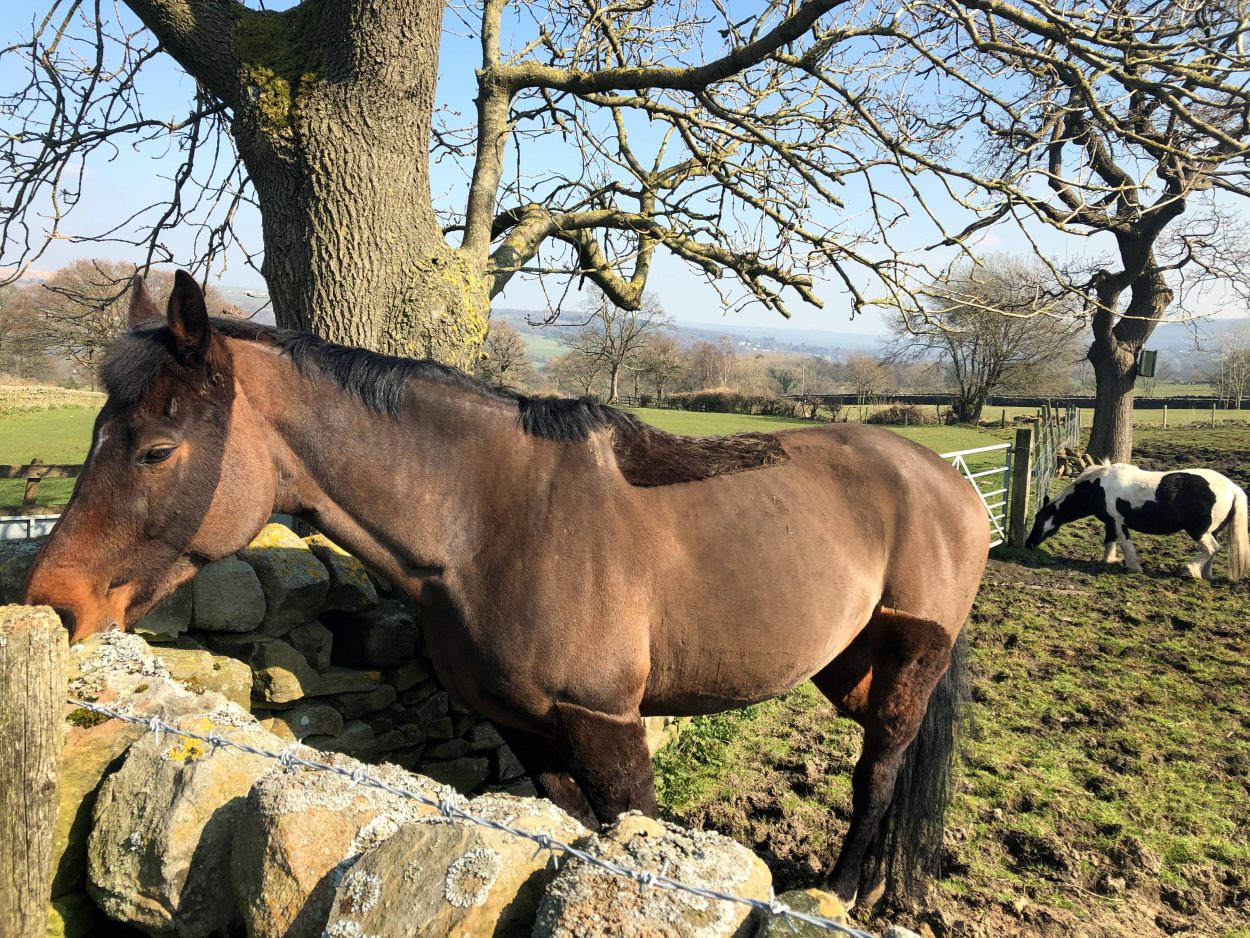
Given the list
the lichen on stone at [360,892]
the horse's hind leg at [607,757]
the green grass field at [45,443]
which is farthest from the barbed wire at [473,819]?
the green grass field at [45,443]

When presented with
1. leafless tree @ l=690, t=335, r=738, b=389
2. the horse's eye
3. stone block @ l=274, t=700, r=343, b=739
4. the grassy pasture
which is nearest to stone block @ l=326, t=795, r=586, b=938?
the horse's eye

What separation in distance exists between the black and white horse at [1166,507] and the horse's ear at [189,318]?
10.7 m

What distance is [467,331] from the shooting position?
426 cm

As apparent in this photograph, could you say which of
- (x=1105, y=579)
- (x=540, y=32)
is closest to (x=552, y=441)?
(x=540, y=32)

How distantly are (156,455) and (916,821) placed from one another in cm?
334

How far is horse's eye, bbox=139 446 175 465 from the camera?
6.56 ft

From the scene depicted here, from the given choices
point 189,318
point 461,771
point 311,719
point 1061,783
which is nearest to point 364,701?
point 311,719

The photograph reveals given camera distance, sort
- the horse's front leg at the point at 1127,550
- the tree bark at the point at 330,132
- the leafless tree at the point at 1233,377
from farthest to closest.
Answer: the leafless tree at the point at 1233,377 → the horse's front leg at the point at 1127,550 → the tree bark at the point at 330,132

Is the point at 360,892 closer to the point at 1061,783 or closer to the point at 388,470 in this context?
the point at 388,470

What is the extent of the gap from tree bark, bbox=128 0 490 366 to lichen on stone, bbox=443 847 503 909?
3.03 m

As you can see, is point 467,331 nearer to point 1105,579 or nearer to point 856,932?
point 856,932

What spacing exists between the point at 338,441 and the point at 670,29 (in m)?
5.30

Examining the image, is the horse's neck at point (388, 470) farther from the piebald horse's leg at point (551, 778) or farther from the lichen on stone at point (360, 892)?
the lichen on stone at point (360, 892)

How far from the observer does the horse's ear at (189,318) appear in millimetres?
1913
